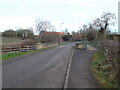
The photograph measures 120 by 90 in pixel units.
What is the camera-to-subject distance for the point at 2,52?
2123cm

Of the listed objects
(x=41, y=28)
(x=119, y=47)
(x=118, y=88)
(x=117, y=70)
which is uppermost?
(x=41, y=28)

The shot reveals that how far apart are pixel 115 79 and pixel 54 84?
338 centimetres

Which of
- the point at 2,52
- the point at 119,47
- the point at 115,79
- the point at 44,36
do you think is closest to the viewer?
the point at 115,79

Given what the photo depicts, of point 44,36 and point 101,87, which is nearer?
point 101,87

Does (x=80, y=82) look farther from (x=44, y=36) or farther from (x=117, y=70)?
(x=44, y=36)

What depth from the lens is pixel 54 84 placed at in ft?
23.8

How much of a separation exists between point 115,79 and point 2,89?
5.71m

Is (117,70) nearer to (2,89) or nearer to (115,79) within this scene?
(115,79)

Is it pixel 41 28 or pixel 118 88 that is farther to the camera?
pixel 41 28

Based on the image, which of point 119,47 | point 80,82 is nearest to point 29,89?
point 80,82

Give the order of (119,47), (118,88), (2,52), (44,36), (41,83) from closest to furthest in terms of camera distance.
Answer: (118,88) → (41,83) → (119,47) → (2,52) → (44,36)

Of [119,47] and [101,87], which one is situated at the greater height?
[119,47]

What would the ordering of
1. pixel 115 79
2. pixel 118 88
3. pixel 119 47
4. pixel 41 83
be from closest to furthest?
pixel 118 88 < pixel 41 83 < pixel 115 79 < pixel 119 47

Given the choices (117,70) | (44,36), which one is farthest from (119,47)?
(44,36)
